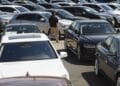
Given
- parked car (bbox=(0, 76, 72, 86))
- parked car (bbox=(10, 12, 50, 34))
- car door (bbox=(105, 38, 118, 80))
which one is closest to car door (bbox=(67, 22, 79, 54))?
car door (bbox=(105, 38, 118, 80))

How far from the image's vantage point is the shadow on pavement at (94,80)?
13305 millimetres

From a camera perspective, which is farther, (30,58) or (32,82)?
(30,58)

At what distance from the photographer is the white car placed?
9.32 meters

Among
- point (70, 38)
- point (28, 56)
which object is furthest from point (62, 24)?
point (28, 56)

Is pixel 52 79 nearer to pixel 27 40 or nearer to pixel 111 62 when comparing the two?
pixel 27 40

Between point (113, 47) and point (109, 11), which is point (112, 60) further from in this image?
point (109, 11)

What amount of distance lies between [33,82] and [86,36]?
12602mm

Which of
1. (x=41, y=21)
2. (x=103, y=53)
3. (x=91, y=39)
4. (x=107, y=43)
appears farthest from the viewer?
(x=41, y=21)

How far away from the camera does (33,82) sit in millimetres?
5684

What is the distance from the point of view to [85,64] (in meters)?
17.3

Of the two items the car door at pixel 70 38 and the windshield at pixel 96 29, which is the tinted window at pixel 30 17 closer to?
the car door at pixel 70 38

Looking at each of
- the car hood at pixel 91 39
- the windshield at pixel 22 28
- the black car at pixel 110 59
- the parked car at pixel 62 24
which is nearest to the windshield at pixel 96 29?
the car hood at pixel 91 39

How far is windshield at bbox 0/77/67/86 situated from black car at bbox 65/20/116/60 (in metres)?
11.3

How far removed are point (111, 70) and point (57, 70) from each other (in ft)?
9.02
